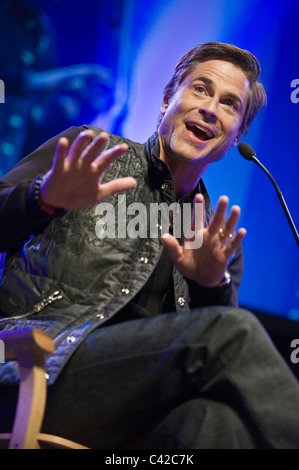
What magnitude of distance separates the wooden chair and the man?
0.24 ft

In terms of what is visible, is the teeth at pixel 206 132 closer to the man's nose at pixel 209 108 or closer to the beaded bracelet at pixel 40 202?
the man's nose at pixel 209 108

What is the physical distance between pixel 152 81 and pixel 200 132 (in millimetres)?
1180

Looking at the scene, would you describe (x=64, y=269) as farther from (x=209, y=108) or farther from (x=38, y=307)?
(x=209, y=108)

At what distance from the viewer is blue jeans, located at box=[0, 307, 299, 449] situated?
35.0 inches

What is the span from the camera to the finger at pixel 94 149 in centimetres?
99

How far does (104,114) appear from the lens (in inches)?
114

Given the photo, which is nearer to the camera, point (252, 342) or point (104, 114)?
point (252, 342)

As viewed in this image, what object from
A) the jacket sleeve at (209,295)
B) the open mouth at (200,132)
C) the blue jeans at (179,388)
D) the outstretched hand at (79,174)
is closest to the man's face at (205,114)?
the open mouth at (200,132)

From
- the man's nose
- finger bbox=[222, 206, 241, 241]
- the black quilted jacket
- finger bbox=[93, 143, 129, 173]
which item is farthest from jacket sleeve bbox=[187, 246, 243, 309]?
the man's nose

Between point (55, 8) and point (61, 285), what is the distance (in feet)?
7.17

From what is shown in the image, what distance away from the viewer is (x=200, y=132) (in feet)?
5.66
